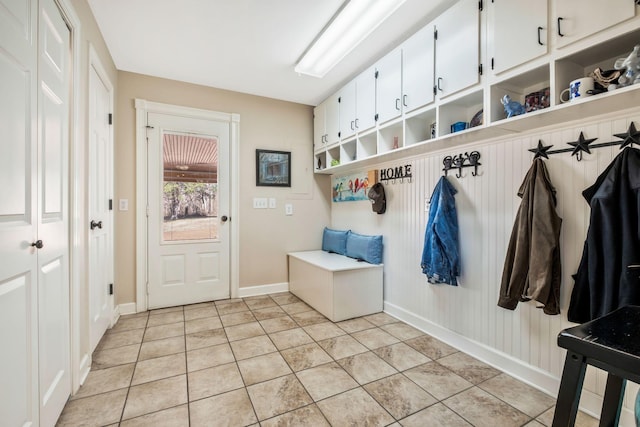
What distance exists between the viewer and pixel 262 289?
3.74 metres

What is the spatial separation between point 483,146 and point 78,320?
293cm

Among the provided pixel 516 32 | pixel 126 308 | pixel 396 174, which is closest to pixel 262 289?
pixel 126 308

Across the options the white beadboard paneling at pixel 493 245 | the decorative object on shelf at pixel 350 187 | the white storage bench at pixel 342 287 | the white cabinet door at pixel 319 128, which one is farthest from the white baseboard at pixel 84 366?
the white cabinet door at pixel 319 128

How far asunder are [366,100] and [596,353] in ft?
8.47

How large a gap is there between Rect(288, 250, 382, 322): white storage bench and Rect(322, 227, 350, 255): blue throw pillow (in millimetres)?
225

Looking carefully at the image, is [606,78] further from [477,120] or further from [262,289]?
[262,289]

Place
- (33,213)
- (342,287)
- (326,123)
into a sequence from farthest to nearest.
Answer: (326,123) → (342,287) → (33,213)

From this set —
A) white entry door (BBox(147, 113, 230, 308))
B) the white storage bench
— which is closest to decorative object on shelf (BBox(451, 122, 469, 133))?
the white storage bench

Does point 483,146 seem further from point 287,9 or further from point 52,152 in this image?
point 52,152

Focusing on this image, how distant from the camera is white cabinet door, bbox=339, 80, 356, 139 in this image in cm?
308

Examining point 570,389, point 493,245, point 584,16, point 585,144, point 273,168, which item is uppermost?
point 584,16

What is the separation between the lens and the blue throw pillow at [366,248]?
10.1 feet

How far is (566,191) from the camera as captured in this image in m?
1.69

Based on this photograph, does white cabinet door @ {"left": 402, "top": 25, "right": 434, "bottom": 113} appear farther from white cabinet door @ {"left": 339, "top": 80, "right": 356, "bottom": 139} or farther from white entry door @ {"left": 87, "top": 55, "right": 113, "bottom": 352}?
white entry door @ {"left": 87, "top": 55, "right": 113, "bottom": 352}
